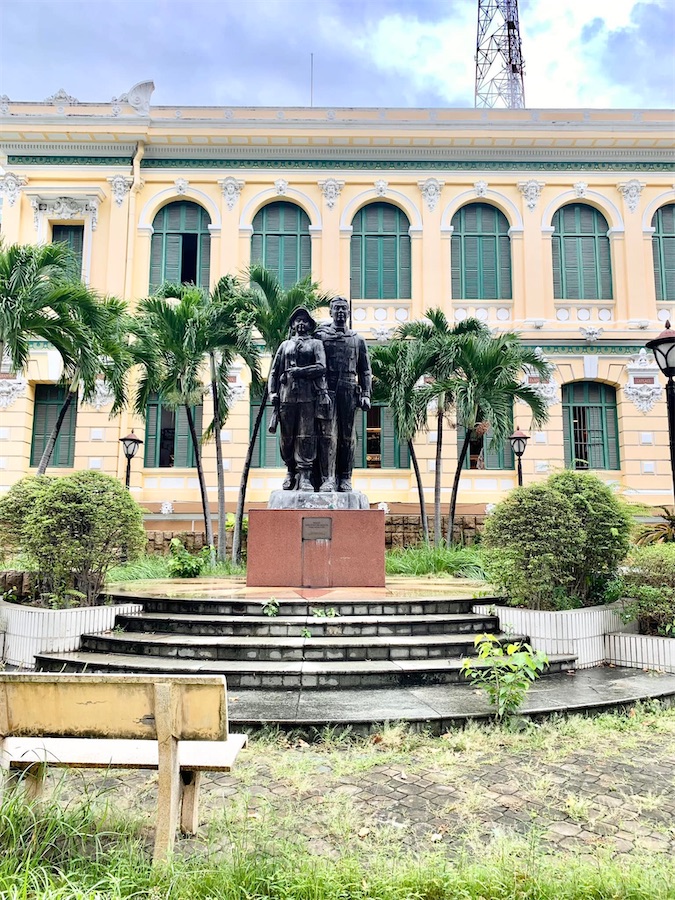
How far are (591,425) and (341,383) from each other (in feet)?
39.0

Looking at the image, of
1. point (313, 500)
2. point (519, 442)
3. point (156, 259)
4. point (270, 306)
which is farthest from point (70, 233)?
point (313, 500)

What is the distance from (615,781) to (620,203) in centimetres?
1947

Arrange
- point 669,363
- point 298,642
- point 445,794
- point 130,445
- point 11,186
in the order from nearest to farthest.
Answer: point 445,794 → point 298,642 → point 669,363 → point 130,445 → point 11,186

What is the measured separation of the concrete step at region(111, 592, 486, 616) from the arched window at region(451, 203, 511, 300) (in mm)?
13667

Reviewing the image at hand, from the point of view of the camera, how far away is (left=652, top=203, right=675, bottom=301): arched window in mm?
19531

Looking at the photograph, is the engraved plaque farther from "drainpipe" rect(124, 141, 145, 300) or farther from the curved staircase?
"drainpipe" rect(124, 141, 145, 300)

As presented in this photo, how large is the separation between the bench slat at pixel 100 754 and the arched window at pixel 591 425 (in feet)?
56.5

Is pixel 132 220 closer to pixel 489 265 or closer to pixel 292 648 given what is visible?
pixel 489 265

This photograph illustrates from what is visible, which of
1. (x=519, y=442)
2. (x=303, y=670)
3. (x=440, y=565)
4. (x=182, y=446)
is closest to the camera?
(x=303, y=670)

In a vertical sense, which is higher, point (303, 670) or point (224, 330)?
point (224, 330)

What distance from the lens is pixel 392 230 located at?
19.9 m

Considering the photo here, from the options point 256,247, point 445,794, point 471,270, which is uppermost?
point 256,247

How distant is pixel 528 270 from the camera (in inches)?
763

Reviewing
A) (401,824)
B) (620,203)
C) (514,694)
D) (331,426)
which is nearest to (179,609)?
(331,426)
